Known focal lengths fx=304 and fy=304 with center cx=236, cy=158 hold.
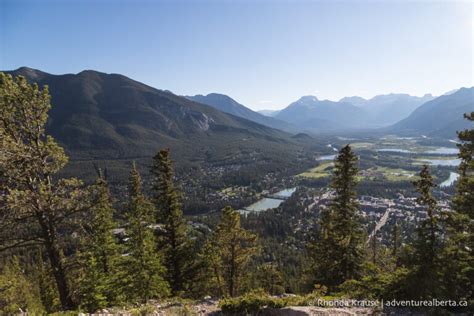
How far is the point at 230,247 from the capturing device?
790 inches

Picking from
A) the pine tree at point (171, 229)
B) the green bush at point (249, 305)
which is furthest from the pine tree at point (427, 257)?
the pine tree at point (171, 229)

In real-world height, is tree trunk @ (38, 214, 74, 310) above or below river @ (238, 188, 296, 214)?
above

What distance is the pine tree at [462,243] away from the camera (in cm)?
1088

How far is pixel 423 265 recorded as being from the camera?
1093cm

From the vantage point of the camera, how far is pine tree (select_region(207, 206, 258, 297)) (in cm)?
1944

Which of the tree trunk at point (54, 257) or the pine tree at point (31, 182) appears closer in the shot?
the pine tree at point (31, 182)

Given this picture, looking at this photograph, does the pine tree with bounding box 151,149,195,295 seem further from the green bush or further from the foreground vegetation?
the green bush

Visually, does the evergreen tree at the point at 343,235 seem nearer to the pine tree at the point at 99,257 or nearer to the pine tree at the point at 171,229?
the pine tree at the point at 171,229

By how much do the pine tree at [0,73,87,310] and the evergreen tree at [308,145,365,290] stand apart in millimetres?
14845

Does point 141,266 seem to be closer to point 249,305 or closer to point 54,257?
point 54,257

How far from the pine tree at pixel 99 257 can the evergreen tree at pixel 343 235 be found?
13.0 m

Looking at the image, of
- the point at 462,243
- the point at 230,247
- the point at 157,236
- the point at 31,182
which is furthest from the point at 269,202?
the point at 31,182

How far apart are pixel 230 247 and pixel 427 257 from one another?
11.9m

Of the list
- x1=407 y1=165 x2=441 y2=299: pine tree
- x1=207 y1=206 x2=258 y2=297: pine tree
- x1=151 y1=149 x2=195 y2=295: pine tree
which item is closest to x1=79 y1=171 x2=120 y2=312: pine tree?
x1=151 y1=149 x2=195 y2=295: pine tree
